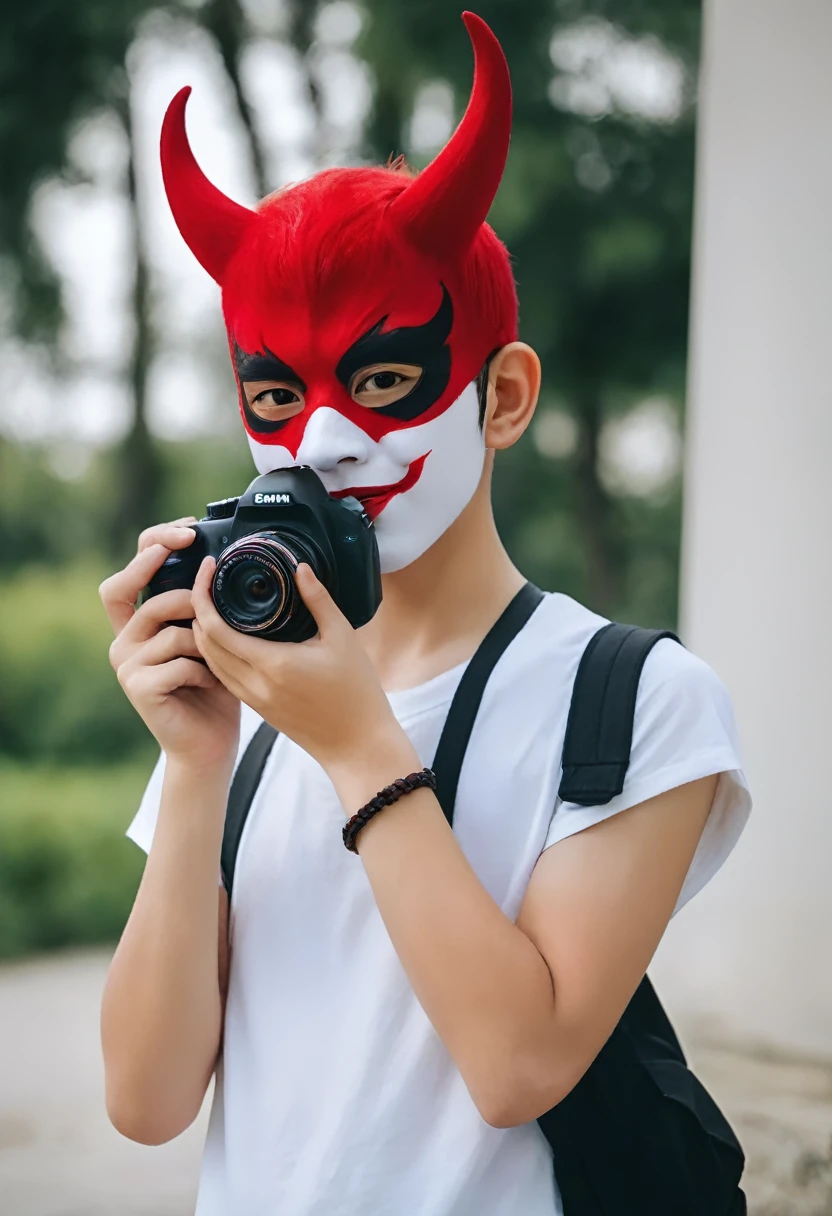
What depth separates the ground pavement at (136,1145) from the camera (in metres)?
3.04

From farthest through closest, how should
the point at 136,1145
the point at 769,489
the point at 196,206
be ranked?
the point at 769,489, the point at 136,1145, the point at 196,206

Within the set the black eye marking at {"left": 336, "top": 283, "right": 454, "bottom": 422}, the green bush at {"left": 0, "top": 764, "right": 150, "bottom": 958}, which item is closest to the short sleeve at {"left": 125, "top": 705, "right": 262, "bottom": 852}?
the black eye marking at {"left": 336, "top": 283, "right": 454, "bottom": 422}

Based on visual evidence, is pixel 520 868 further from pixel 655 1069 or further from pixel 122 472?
pixel 122 472

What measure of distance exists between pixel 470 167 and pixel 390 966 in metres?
0.71

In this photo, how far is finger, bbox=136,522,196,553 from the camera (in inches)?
45.8

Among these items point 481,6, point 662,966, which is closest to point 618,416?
point 481,6

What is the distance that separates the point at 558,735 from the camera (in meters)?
1.16

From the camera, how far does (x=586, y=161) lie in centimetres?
674

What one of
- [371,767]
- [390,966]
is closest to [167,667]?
[371,767]

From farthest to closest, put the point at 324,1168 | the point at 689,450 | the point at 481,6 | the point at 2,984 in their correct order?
1. the point at 481,6
2. the point at 2,984
3. the point at 689,450
4. the point at 324,1168

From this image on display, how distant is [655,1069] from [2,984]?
420 centimetres

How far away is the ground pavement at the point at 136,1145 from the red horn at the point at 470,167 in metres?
2.44

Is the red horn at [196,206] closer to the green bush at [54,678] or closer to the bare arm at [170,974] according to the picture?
the bare arm at [170,974]

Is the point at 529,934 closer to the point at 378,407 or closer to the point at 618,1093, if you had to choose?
the point at 618,1093
